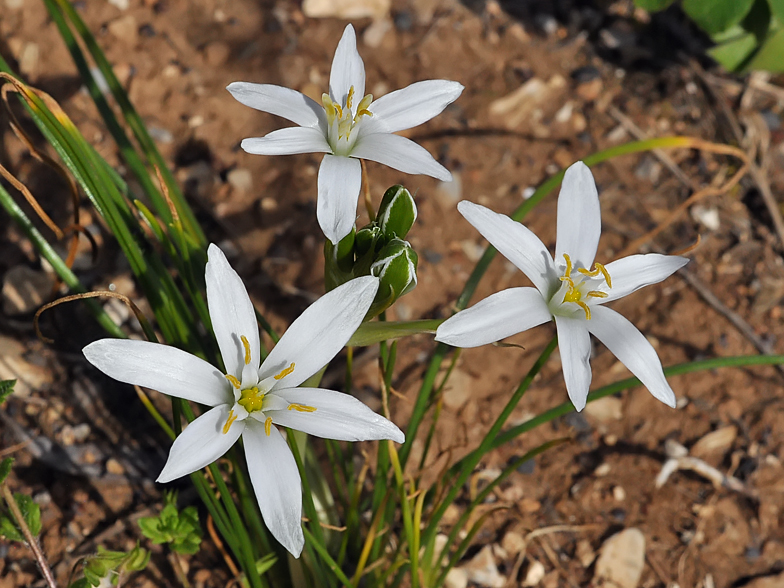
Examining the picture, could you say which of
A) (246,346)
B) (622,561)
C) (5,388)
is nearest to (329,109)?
(246,346)

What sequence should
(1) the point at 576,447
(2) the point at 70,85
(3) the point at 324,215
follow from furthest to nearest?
(2) the point at 70,85 < (1) the point at 576,447 < (3) the point at 324,215

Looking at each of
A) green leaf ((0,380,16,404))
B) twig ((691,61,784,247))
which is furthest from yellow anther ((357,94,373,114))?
twig ((691,61,784,247))

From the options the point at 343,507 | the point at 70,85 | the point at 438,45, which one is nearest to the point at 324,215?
the point at 343,507

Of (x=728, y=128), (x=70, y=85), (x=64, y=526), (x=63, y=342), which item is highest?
(x=70, y=85)

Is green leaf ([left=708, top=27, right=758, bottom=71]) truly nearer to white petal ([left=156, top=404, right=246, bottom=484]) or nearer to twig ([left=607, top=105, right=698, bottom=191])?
twig ([left=607, top=105, right=698, bottom=191])

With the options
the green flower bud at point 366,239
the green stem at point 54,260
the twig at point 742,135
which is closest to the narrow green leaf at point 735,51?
the twig at point 742,135

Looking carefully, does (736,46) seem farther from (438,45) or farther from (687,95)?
(438,45)

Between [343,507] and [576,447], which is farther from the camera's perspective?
[576,447]

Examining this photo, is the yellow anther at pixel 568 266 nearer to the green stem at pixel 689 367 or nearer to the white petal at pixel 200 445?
the green stem at pixel 689 367

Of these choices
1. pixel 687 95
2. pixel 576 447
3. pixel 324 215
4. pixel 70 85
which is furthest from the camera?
pixel 687 95
